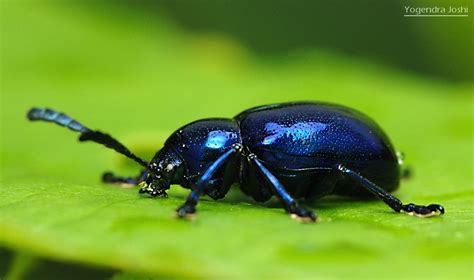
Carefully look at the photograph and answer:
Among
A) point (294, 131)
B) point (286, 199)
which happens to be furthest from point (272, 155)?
point (286, 199)

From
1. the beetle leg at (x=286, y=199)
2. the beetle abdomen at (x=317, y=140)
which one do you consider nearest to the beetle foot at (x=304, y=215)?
the beetle leg at (x=286, y=199)

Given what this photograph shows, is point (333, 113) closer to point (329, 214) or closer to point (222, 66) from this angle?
point (329, 214)

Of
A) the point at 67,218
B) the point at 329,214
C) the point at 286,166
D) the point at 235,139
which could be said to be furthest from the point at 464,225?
the point at 67,218

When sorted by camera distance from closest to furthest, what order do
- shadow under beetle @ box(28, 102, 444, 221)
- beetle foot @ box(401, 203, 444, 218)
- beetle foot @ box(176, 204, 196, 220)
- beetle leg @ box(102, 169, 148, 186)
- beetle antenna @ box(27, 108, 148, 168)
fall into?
1. beetle foot @ box(176, 204, 196, 220)
2. beetle foot @ box(401, 203, 444, 218)
3. shadow under beetle @ box(28, 102, 444, 221)
4. beetle antenna @ box(27, 108, 148, 168)
5. beetle leg @ box(102, 169, 148, 186)

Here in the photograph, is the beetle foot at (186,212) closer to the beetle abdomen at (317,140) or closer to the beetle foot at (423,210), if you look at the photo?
the beetle abdomen at (317,140)

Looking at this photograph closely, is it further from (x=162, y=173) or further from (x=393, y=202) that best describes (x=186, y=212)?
(x=393, y=202)

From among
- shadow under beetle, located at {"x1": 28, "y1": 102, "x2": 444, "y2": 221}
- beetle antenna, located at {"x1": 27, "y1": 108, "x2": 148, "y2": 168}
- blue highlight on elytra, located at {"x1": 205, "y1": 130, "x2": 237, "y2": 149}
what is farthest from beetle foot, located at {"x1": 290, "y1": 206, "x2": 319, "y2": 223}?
beetle antenna, located at {"x1": 27, "y1": 108, "x2": 148, "y2": 168}

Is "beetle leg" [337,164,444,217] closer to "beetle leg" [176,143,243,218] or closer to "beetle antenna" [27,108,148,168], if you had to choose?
"beetle leg" [176,143,243,218]
